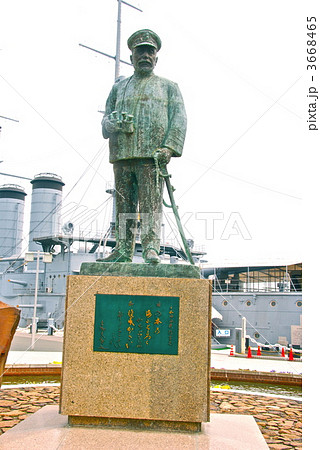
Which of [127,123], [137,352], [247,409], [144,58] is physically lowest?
[247,409]

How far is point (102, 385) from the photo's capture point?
4.49 meters

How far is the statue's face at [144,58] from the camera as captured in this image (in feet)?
18.0

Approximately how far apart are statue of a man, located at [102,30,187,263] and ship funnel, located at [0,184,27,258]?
1516 inches

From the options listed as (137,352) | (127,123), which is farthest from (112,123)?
(137,352)

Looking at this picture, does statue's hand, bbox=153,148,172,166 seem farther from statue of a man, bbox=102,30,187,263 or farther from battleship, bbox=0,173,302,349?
battleship, bbox=0,173,302,349

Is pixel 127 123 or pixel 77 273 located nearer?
pixel 127 123

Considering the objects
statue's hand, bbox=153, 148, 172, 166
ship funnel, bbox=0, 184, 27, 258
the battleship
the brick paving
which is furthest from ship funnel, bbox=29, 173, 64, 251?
statue's hand, bbox=153, 148, 172, 166

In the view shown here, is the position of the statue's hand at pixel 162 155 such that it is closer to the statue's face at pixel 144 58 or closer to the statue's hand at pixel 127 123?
the statue's hand at pixel 127 123

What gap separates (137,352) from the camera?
14.9ft

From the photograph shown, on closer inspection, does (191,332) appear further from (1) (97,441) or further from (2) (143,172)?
(2) (143,172)

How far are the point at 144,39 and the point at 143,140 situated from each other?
4.27ft

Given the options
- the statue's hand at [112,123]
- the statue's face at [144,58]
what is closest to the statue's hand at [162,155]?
the statue's hand at [112,123]

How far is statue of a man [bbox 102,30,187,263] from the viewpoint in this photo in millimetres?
5348

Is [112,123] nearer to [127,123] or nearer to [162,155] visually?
[127,123]
